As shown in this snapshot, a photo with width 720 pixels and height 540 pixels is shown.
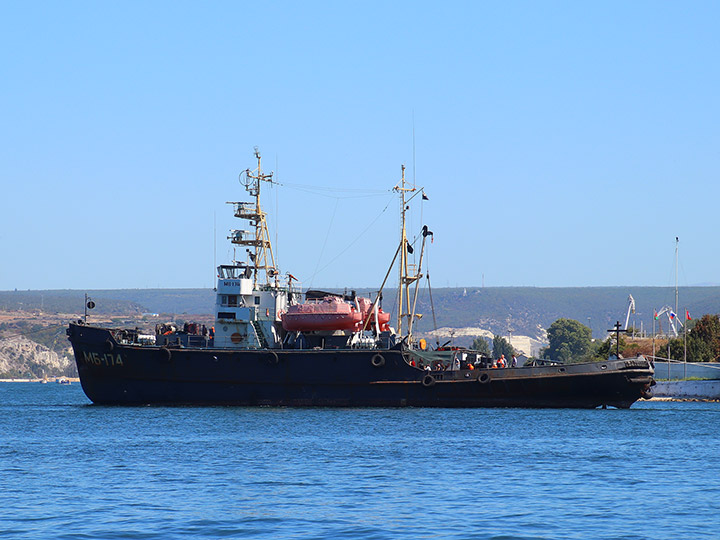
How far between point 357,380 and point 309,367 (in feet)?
8.53

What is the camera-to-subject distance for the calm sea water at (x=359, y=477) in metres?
25.3

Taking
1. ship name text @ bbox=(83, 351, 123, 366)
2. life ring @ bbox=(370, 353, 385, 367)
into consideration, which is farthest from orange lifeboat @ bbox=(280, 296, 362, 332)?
ship name text @ bbox=(83, 351, 123, 366)

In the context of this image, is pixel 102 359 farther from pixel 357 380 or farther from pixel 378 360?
pixel 378 360

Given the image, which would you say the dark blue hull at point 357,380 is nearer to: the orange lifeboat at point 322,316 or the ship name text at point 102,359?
the ship name text at point 102,359

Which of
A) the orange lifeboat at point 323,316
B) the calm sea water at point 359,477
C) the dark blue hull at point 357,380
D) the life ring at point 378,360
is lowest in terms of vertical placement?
the calm sea water at point 359,477

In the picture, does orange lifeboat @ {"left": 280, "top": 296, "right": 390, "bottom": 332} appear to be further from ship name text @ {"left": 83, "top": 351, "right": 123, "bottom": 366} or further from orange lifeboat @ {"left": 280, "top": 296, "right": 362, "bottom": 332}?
ship name text @ {"left": 83, "top": 351, "right": 123, "bottom": 366}

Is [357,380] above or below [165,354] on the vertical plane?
below

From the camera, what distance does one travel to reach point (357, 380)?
55.2 m

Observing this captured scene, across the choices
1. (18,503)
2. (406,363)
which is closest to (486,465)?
(18,503)

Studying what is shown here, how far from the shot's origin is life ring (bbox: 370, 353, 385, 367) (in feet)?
180

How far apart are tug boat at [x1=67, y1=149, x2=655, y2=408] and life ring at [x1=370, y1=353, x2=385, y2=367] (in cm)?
5

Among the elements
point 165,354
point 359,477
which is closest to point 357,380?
point 165,354

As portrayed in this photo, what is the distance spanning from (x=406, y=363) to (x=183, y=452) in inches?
737

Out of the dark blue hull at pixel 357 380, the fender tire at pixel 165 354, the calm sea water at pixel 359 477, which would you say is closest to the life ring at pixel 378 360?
the dark blue hull at pixel 357 380
